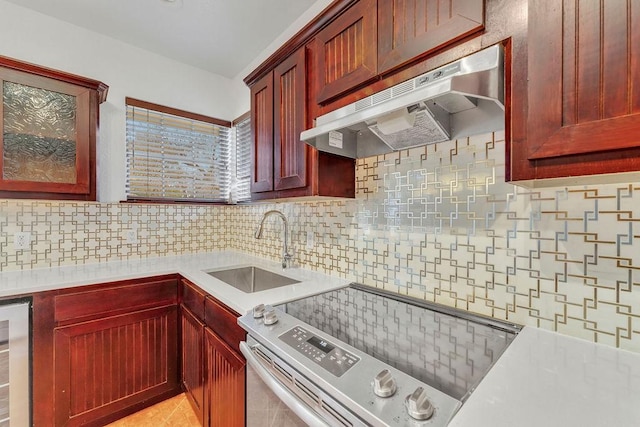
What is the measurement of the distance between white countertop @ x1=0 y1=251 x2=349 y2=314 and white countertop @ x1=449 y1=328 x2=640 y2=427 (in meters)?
0.81

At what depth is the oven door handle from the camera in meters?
0.72

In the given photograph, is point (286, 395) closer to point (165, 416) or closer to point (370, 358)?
point (370, 358)

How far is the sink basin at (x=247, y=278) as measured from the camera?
1.94 m

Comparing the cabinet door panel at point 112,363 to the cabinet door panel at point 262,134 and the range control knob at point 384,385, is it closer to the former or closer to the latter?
the cabinet door panel at point 262,134

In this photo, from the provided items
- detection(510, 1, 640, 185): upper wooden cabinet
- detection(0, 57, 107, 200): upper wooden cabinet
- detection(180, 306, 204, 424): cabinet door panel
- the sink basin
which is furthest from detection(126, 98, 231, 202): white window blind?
detection(510, 1, 640, 185): upper wooden cabinet

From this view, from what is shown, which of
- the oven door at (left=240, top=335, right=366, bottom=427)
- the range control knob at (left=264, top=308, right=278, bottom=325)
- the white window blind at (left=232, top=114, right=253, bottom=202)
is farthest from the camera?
the white window blind at (left=232, top=114, right=253, bottom=202)

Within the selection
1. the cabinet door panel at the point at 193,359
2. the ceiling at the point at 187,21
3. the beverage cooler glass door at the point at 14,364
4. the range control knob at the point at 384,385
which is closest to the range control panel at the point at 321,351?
the range control knob at the point at 384,385

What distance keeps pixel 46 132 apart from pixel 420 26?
2.08 meters

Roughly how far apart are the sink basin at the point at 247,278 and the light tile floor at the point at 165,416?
0.80m

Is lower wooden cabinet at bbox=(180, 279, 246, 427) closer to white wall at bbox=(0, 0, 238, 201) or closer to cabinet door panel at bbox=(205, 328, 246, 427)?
cabinet door panel at bbox=(205, 328, 246, 427)

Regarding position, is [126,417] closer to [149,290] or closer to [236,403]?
[149,290]

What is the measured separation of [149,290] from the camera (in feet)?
5.87

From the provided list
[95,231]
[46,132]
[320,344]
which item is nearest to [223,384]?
[320,344]

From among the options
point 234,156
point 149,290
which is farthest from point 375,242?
point 234,156
